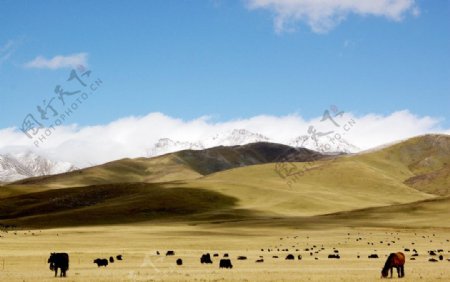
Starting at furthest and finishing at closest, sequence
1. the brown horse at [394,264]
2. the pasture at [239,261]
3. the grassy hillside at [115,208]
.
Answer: the grassy hillside at [115,208], the pasture at [239,261], the brown horse at [394,264]

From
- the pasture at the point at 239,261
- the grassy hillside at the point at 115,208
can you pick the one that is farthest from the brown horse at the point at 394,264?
the grassy hillside at the point at 115,208

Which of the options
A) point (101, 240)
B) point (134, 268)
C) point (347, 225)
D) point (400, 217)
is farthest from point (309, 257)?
point (400, 217)

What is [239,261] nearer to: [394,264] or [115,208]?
[394,264]

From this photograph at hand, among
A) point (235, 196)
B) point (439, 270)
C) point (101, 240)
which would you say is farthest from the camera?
point (235, 196)

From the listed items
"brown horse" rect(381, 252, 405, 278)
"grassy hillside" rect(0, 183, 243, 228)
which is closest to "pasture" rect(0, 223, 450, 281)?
"brown horse" rect(381, 252, 405, 278)

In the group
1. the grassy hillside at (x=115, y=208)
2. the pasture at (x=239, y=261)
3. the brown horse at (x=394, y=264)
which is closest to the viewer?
the brown horse at (x=394, y=264)

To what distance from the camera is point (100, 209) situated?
535 feet

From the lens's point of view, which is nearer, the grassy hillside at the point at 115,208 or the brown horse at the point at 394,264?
the brown horse at the point at 394,264

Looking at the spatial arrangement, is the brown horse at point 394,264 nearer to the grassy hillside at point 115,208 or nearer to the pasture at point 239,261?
the pasture at point 239,261

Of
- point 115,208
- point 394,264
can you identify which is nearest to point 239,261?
point 394,264

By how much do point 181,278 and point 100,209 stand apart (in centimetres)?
13025

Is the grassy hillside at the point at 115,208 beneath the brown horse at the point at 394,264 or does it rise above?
above

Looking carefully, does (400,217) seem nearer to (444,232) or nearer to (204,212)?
(444,232)

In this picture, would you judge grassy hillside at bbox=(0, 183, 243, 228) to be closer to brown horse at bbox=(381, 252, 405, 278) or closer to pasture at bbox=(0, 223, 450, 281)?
pasture at bbox=(0, 223, 450, 281)
